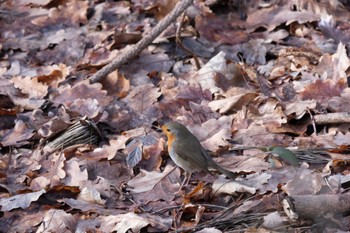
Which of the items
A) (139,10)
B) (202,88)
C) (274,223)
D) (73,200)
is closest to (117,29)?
(139,10)

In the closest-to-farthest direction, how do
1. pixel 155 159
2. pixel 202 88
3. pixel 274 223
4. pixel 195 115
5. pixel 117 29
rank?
pixel 274 223 → pixel 155 159 → pixel 195 115 → pixel 202 88 → pixel 117 29

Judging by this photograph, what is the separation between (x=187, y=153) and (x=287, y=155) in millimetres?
666

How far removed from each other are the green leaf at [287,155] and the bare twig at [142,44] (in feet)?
6.95

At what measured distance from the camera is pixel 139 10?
7.17 m

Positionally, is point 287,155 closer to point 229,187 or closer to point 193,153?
point 229,187

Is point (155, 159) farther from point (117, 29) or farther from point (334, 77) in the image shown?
point (117, 29)

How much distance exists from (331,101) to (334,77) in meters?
0.45

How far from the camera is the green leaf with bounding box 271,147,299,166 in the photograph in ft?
14.6

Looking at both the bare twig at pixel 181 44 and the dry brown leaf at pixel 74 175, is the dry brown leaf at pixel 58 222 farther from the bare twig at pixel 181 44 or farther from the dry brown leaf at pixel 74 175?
the bare twig at pixel 181 44

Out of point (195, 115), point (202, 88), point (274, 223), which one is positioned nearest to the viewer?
point (274, 223)

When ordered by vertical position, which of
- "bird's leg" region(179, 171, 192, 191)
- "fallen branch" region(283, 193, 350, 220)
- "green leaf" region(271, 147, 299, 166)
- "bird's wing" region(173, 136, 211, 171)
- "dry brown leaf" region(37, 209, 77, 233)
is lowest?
"bird's leg" region(179, 171, 192, 191)

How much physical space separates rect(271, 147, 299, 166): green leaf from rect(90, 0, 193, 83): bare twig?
6.95ft

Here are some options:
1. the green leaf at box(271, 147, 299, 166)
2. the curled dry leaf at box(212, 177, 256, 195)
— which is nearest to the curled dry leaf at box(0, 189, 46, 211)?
the curled dry leaf at box(212, 177, 256, 195)

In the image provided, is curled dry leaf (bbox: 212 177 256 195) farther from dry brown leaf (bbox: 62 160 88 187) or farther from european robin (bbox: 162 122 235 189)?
dry brown leaf (bbox: 62 160 88 187)
